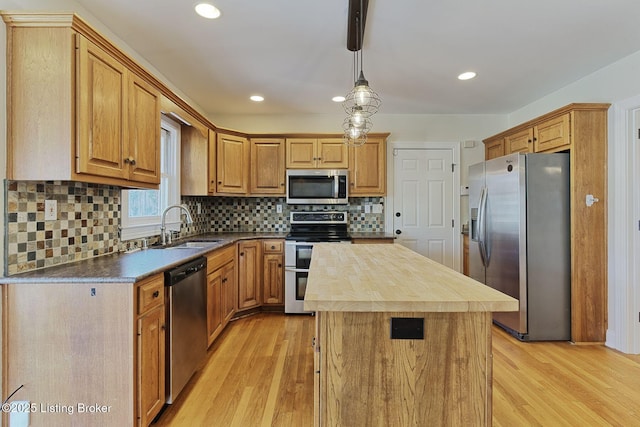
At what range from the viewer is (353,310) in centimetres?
103

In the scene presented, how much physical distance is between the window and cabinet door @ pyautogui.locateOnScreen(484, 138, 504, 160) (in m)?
3.66

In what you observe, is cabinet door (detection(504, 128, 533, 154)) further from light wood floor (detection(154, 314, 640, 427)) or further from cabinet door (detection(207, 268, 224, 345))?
cabinet door (detection(207, 268, 224, 345))

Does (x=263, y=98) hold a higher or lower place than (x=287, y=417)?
higher

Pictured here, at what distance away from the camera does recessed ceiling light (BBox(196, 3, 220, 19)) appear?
1864 millimetres

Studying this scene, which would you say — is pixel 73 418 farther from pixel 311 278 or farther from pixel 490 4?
pixel 490 4

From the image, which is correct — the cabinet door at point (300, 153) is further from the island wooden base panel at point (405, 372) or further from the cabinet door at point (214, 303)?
the island wooden base panel at point (405, 372)

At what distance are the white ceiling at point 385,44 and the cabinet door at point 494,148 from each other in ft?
1.69

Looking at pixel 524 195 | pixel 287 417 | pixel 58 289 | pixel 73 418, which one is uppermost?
pixel 524 195

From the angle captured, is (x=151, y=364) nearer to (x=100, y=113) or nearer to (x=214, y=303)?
(x=214, y=303)

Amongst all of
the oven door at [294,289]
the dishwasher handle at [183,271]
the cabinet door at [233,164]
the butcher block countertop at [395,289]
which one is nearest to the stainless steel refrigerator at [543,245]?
the butcher block countertop at [395,289]

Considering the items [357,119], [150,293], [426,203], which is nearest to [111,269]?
[150,293]

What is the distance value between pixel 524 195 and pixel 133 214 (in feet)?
11.2

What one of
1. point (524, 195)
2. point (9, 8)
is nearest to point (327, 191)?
point (524, 195)

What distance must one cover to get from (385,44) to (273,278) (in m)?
2.57
